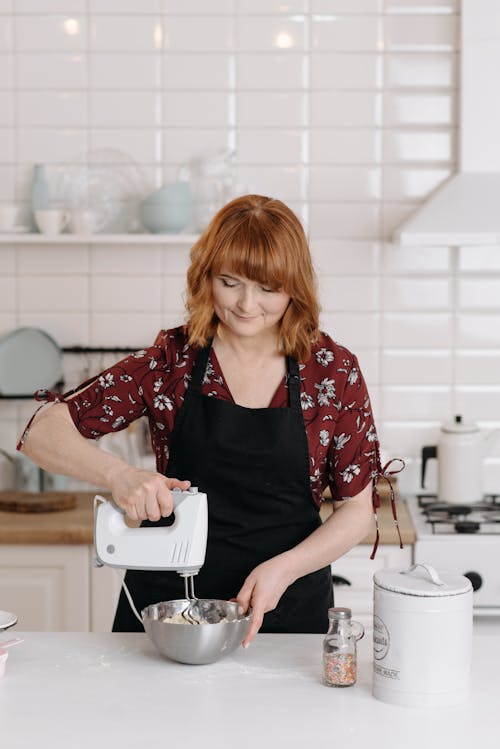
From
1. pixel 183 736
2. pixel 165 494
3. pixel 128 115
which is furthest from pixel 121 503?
pixel 128 115

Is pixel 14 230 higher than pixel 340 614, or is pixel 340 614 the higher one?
pixel 14 230

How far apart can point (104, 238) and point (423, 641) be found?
202 cm

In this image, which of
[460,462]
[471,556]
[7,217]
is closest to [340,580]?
[471,556]

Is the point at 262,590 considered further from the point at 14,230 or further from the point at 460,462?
the point at 14,230

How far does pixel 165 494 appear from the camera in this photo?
1.79 m

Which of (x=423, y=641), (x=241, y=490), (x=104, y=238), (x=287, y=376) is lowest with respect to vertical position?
(x=423, y=641)

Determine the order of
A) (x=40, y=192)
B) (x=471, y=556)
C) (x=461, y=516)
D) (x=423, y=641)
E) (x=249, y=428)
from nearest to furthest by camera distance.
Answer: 1. (x=423, y=641)
2. (x=249, y=428)
3. (x=471, y=556)
4. (x=461, y=516)
5. (x=40, y=192)

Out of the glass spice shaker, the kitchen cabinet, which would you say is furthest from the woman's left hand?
the kitchen cabinet

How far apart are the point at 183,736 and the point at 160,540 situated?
0.33 meters

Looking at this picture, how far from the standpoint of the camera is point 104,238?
336 centimetres

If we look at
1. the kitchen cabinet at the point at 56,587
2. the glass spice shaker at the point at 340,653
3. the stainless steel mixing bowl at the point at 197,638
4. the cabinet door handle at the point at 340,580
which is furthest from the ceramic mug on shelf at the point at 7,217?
the glass spice shaker at the point at 340,653

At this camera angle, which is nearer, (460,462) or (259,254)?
(259,254)

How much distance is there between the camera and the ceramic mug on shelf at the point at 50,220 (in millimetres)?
3363

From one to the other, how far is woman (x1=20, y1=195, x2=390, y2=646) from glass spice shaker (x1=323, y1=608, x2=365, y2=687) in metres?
0.35
